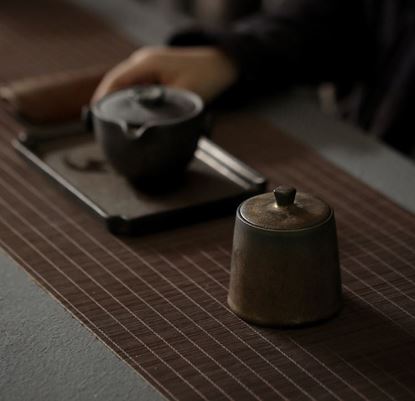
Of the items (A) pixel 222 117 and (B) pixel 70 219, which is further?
(A) pixel 222 117

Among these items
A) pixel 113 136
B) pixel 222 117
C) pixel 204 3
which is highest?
pixel 113 136

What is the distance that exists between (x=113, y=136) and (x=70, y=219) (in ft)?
0.38

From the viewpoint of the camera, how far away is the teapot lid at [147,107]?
4.11 ft

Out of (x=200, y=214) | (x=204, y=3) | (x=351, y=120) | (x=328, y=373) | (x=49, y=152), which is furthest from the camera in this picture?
(x=204, y=3)

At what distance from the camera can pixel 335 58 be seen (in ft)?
6.05

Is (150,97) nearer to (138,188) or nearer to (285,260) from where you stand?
(138,188)

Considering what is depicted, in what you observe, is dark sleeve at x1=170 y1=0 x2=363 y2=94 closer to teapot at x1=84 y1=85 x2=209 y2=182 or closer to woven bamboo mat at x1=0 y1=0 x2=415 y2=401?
woven bamboo mat at x1=0 y1=0 x2=415 y2=401

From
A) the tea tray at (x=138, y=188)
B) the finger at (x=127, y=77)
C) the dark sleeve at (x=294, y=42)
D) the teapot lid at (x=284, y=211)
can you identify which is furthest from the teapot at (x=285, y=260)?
the dark sleeve at (x=294, y=42)

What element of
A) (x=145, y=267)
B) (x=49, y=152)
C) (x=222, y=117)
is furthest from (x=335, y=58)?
(x=145, y=267)

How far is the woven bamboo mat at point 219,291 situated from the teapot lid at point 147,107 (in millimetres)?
129

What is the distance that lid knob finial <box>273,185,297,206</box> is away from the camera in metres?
1.01

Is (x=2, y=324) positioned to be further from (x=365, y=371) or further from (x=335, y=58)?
(x=335, y=58)

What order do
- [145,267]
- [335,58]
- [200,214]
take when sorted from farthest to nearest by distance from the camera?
[335,58], [200,214], [145,267]

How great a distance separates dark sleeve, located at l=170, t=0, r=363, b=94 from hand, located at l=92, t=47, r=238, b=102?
0.03m
